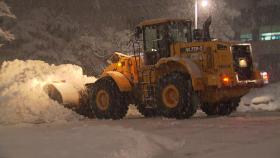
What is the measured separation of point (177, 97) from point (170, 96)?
1.21 feet

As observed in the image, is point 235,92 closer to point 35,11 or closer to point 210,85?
point 210,85

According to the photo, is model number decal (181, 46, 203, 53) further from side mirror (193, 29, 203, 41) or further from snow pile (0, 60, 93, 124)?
snow pile (0, 60, 93, 124)

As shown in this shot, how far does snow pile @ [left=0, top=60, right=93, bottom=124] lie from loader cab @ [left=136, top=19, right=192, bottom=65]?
127 inches

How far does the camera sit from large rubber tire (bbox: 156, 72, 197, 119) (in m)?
17.6

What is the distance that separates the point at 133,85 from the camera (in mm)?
20016

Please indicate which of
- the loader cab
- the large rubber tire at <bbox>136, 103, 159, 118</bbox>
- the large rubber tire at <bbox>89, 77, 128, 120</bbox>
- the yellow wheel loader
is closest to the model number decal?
the yellow wheel loader

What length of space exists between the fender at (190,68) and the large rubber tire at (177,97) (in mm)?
288

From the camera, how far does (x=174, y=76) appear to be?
1797 centimetres

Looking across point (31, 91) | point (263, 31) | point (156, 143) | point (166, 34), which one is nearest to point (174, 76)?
point (166, 34)

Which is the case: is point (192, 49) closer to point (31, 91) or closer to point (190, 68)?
point (190, 68)

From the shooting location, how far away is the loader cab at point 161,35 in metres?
19.2

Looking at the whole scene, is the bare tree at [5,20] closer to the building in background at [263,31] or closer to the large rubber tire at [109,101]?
the large rubber tire at [109,101]

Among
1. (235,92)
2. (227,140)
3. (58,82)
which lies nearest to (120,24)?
(58,82)

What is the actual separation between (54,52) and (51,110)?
18.8 meters
